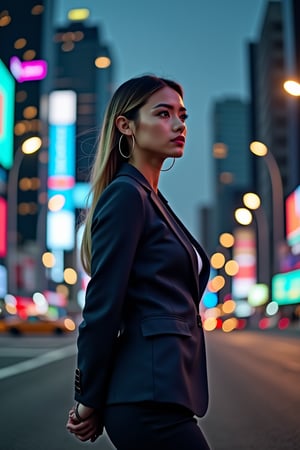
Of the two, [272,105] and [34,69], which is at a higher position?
[34,69]

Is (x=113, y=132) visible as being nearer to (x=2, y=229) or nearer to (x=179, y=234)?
(x=179, y=234)

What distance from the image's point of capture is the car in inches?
1550

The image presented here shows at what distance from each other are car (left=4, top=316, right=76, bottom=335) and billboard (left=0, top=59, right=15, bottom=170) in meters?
17.5

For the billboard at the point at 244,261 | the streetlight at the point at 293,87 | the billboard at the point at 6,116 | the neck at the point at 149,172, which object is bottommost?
the billboard at the point at 244,261

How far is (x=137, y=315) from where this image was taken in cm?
226

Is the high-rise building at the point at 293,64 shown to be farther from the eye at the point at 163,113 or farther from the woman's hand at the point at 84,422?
the woman's hand at the point at 84,422

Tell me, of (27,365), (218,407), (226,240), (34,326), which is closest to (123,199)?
(218,407)

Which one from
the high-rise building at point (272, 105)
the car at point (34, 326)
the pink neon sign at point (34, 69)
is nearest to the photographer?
the car at point (34, 326)

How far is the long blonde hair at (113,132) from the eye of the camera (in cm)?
256

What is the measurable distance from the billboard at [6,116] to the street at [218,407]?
38.1 m

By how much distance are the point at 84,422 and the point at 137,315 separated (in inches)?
14.3

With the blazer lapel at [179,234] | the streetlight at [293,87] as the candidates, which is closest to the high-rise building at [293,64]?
the streetlight at [293,87]

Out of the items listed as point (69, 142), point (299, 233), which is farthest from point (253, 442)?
point (69, 142)

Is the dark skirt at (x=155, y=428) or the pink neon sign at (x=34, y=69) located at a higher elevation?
the pink neon sign at (x=34, y=69)
